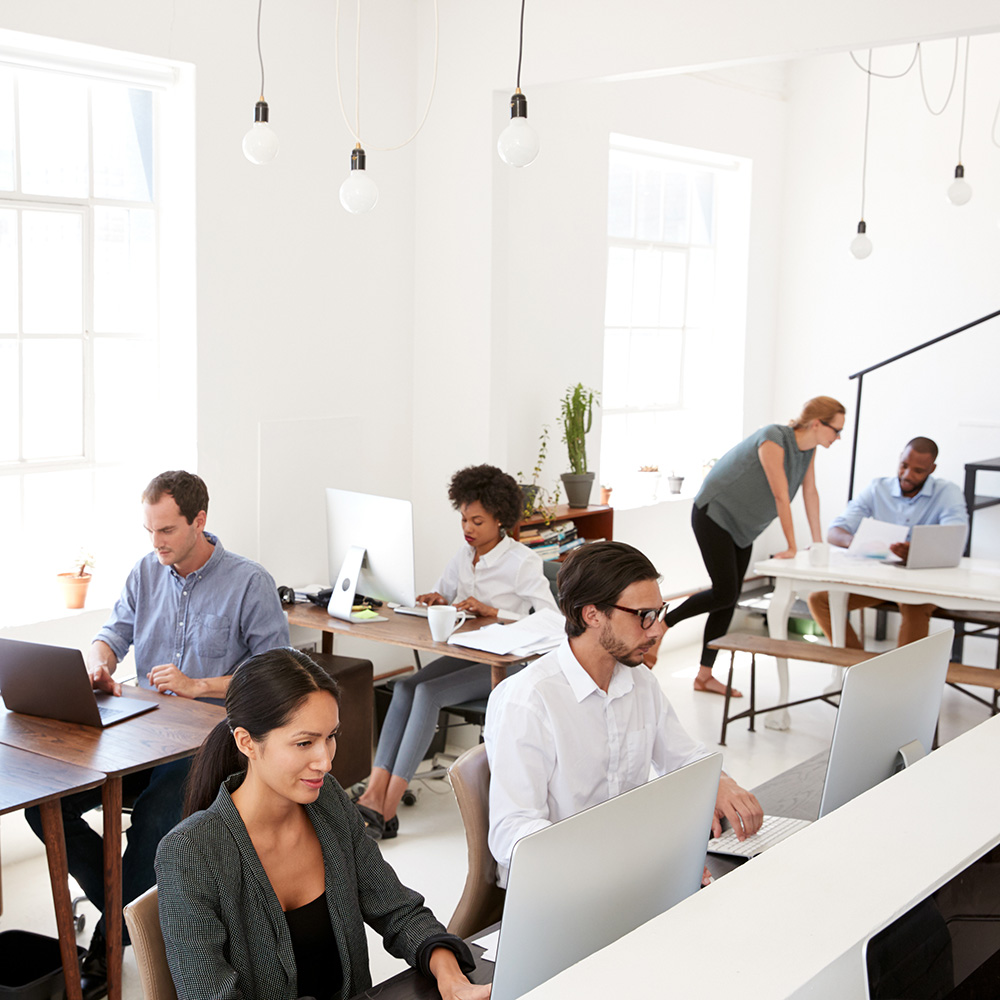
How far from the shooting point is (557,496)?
579cm

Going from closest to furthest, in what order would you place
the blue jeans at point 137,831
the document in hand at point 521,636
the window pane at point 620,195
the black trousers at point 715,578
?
the blue jeans at point 137,831 → the document in hand at point 521,636 → the black trousers at point 715,578 → the window pane at point 620,195

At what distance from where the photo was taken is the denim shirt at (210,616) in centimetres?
362

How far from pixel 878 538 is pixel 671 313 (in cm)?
221

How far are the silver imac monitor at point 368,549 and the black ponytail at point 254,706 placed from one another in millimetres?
2133

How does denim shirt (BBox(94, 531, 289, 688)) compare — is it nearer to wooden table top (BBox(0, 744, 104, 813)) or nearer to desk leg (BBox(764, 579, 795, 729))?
wooden table top (BBox(0, 744, 104, 813))

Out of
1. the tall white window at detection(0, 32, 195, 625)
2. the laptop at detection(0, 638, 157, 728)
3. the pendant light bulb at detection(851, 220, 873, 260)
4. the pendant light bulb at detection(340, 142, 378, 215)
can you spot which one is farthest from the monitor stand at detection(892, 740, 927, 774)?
the pendant light bulb at detection(851, 220, 873, 260)

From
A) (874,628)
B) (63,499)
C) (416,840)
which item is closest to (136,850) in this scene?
(416,840)

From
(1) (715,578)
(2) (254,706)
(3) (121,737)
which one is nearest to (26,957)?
Answer: (3) (121,737)

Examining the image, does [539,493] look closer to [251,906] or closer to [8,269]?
[8,269]

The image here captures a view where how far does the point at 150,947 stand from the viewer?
Answer: 179 centimetres

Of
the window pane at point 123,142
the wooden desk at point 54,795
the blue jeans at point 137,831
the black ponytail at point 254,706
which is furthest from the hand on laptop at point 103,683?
the window pane at point 123,142

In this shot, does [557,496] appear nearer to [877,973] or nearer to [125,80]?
[125,80]

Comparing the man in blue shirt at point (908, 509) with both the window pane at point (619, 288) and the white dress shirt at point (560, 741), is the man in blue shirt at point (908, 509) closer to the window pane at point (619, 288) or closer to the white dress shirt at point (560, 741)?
the window pane at point (619, 288)

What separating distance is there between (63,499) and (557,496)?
243 cm
